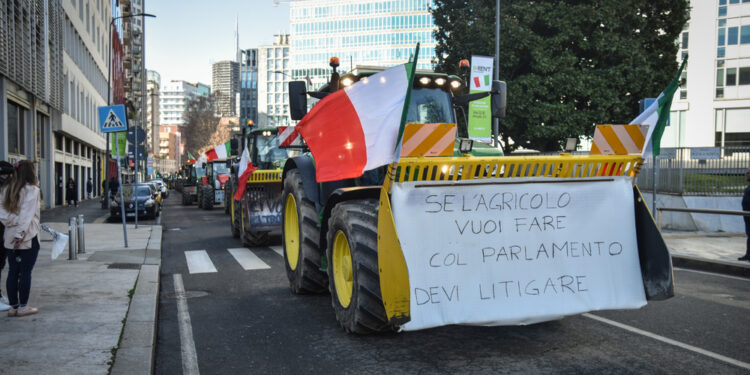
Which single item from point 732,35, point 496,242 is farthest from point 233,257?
point 732,35

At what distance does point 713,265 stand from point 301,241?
747cm

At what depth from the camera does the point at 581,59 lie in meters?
26.2

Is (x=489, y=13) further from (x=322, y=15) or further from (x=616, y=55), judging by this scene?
(x=322, y=15)

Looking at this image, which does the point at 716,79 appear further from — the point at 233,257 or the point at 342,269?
the point at 342,269

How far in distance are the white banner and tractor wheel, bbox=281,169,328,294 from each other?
2.09 m

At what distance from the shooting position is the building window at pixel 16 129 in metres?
22.0

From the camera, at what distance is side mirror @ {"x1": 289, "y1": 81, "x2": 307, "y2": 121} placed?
7.23 m

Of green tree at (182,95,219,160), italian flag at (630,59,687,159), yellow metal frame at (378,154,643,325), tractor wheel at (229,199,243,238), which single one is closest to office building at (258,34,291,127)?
green tree at (182,95,219,160)

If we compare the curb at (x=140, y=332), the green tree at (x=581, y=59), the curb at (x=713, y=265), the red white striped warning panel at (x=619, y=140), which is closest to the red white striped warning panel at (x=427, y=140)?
the red white striped warning panel at (x=619, y=140)

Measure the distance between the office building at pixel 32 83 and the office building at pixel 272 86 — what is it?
11342cm

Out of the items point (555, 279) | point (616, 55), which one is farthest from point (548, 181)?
point (616, 55)

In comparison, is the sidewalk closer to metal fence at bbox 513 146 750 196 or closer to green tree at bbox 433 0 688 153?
metal fence at bbox 513 146 750 196

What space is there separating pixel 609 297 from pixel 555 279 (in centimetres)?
52

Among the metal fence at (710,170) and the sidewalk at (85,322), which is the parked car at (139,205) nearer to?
the sidewalk at (85,322)
